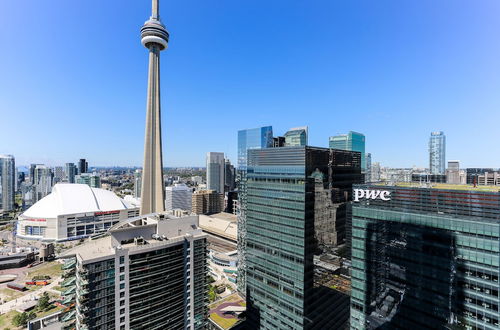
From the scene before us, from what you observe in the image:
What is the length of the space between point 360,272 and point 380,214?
14315 millimetres

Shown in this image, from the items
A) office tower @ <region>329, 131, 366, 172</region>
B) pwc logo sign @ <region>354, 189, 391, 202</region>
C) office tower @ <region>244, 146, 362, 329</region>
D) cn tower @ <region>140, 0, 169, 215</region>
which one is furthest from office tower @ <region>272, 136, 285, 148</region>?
office tower @ <region>329, 131, 366, 172</region>

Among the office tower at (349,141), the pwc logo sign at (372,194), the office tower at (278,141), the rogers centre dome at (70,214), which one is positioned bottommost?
the rogers centre dome at (70,214)

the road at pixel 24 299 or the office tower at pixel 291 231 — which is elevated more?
the office tower at pixel 291 231

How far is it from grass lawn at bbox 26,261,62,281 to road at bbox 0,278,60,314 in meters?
8.96

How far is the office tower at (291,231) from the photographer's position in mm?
61656

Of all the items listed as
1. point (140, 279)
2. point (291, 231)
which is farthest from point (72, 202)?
point (291, 231)

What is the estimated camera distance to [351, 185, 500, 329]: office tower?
40.6 metres

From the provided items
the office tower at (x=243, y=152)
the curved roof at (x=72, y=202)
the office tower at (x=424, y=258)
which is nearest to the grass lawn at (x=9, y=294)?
the curved roof at (x=72, y=202)

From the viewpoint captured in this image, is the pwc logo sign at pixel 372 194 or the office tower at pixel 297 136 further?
the office tower at pixel 297 136

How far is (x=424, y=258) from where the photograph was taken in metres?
45.9

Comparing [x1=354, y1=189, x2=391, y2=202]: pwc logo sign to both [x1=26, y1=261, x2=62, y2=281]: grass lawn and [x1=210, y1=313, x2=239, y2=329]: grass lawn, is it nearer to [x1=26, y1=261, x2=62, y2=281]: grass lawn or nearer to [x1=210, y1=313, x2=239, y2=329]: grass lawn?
[x1=210, y1=313, x2=239, y2=329]: grass lawn

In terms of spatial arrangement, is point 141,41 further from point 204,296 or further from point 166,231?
point 204,296

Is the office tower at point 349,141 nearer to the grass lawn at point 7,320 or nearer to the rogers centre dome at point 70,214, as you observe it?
the rogers centre dome at point 70,214

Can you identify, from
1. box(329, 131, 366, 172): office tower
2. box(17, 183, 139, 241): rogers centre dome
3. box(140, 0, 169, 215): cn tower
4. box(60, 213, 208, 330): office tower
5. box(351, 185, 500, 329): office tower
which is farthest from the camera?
box(329, 131, 366, 172): office tower
